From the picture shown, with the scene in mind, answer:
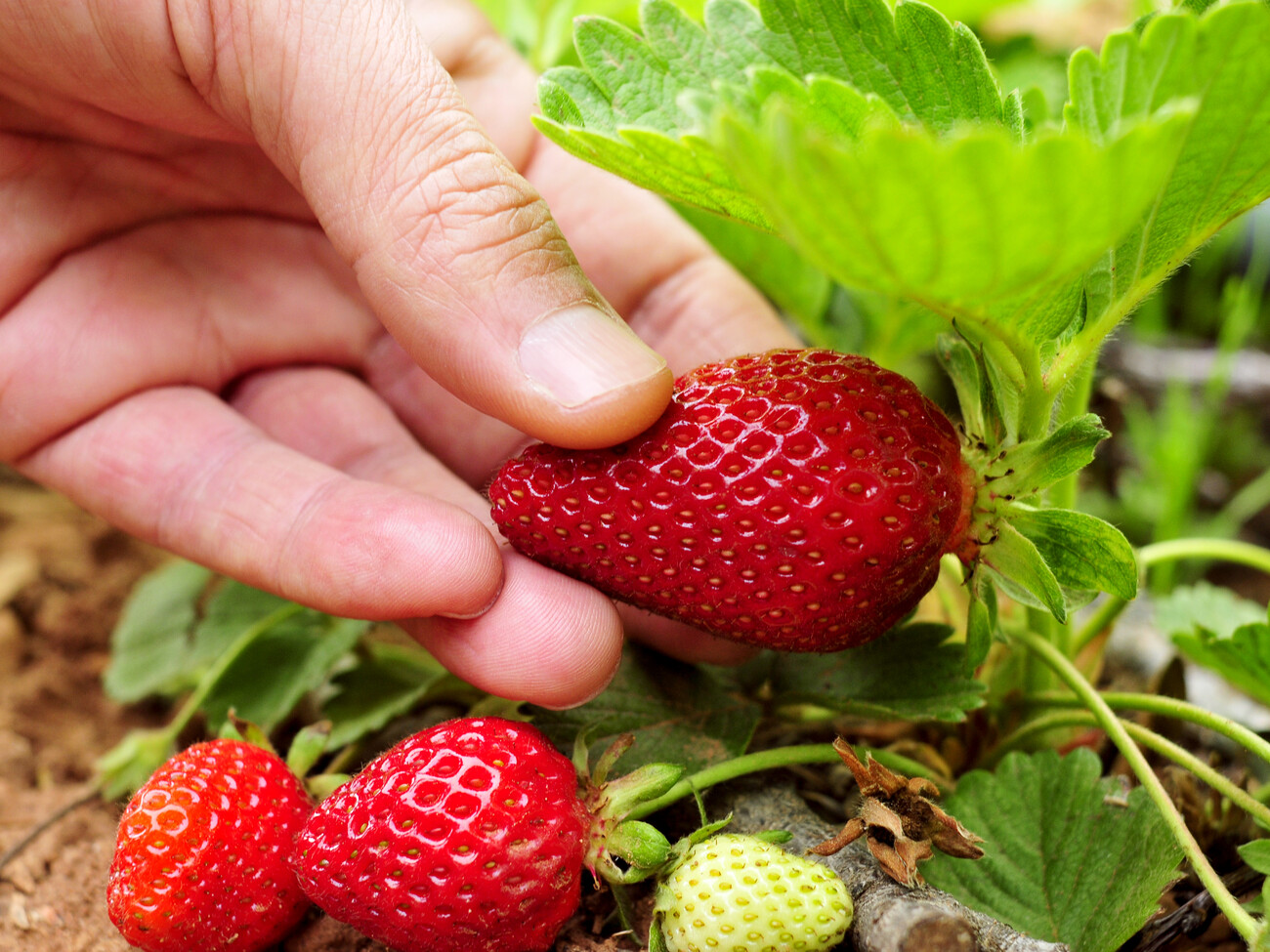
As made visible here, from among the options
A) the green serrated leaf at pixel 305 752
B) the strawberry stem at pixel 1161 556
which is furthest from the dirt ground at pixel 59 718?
the strawberry stem at pixel 1161 556

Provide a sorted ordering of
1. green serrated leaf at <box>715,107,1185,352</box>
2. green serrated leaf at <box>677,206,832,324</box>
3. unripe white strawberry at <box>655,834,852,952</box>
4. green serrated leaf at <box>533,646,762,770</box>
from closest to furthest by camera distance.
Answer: green serrated leaf at <box>715,107,1185,352</box>, unripe white strawberry at <box>655,834,852,952</box>, green serrated leaf at <box>533,646,762,770</box>, green serrated leaf at <box>677,206,832,324</box>

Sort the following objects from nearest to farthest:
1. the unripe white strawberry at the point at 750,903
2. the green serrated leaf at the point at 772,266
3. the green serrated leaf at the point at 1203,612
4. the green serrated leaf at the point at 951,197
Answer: the green serrated leaf at the point at 951,197, the unripe white strawberry at the point at 750,903, the green serrated leaf at the point at 1203,612, the green serrated leaf at the point at 772,266

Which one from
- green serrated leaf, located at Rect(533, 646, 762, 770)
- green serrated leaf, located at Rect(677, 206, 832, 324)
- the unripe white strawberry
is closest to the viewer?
the unripe white strawberry

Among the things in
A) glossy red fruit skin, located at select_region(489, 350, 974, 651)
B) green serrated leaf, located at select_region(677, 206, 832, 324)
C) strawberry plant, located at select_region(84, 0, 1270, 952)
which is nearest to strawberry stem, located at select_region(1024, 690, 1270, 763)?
strawberry plant, located at select_region(84, 0, 1270, 952)

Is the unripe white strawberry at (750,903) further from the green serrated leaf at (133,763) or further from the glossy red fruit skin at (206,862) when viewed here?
the green serrated leaf at (133,763)

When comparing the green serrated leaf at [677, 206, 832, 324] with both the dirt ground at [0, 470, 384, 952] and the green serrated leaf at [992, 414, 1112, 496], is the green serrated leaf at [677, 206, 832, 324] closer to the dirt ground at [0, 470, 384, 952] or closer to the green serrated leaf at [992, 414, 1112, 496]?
the green serrated leaf at [992, 414, 1112, 496]

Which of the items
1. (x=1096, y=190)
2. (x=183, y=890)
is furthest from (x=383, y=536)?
(x=1096, y=190)

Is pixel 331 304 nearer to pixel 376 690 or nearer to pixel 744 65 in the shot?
pixel 376 690

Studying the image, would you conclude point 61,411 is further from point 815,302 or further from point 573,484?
point 815,302
